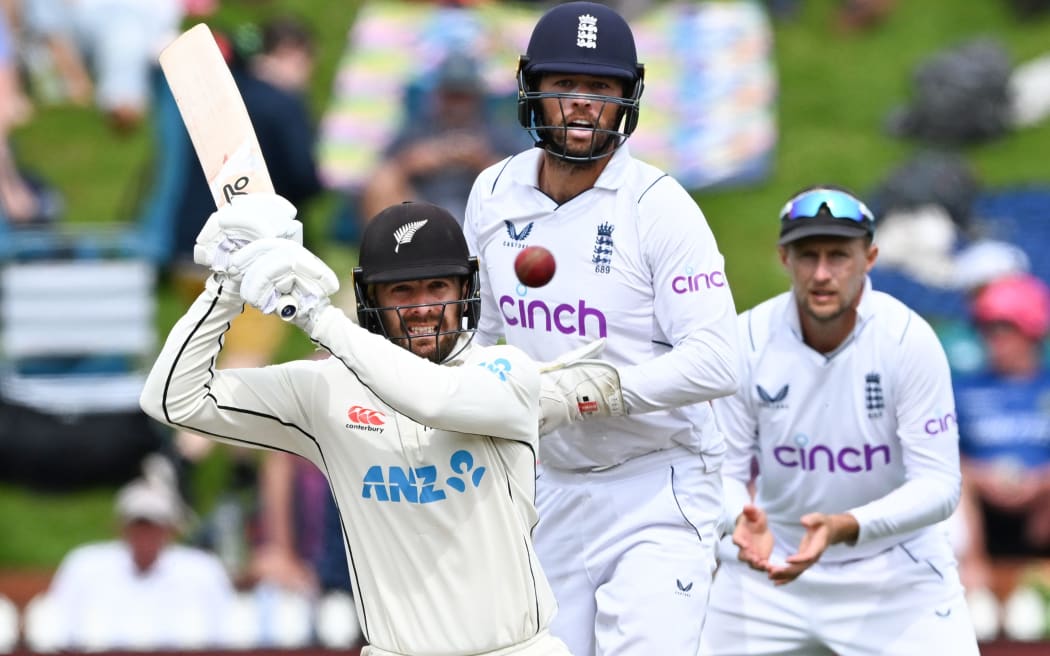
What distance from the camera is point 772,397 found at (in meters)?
5.81

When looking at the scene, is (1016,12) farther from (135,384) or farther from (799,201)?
(799,201)

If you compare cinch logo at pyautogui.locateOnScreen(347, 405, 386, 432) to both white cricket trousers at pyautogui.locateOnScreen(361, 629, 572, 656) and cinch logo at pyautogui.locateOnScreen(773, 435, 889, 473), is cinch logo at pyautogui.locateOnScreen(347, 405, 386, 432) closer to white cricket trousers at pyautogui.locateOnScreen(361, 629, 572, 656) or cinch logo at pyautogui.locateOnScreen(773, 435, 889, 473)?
white cricket trousers at pyautogui.locateOnScreen(361, 629, 572, 656)

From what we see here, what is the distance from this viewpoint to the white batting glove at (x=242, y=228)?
3.97 m

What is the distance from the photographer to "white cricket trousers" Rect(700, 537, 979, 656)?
18.6 ft

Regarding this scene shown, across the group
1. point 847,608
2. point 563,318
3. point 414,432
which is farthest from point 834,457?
point 414,432

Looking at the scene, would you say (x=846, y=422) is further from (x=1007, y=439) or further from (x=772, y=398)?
(x=1007, y=439)

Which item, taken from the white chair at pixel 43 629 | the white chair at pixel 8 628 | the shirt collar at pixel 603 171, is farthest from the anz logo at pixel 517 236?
the white chair at pixel 8 628

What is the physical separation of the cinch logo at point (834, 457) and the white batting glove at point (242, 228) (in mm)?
2314

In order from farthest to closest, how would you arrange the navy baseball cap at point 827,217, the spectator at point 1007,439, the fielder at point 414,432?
the spectator at point 1007,439
the navy baseball cap at point 827,217
the fielder at point 414,432

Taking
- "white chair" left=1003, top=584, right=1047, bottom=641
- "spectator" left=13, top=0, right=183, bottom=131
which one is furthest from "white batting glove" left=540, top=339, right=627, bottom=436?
"spectator" left=13, top=0, right=183, bottom=131

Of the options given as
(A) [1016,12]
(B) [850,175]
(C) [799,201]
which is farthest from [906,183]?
(C) [799,201]

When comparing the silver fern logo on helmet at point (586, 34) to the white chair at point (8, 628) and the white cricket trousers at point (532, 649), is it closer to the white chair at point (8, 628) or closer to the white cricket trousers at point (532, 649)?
the white cricket trousers at point (532, 649)

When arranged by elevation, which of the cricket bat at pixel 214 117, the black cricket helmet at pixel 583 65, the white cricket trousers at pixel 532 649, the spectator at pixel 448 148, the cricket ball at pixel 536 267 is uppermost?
the spectator at pixel 448 148

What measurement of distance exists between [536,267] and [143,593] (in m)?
4.72
